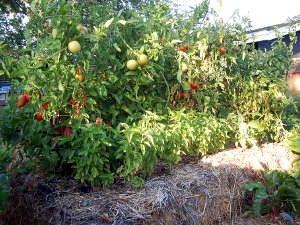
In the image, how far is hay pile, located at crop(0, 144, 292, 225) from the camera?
57.4 inches

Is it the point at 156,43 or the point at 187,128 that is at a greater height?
the point at 156,43

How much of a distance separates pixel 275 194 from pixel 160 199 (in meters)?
1.10

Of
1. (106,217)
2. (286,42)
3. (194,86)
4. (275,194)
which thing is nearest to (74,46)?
(106,217)

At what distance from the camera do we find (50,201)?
1550mm

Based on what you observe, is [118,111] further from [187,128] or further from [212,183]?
[212,183]

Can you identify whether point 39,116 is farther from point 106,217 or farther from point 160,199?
point 160,199

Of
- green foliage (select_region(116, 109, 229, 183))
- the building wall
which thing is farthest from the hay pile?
the building wall

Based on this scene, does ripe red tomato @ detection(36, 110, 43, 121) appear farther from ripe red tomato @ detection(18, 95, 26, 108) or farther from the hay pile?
the hay pile

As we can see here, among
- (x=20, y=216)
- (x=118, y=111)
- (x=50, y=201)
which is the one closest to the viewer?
(x=20, y=216)

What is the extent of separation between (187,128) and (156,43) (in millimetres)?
748

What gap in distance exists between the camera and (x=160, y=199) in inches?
63.2

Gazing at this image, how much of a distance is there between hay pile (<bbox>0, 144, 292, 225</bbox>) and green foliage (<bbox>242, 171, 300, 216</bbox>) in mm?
168

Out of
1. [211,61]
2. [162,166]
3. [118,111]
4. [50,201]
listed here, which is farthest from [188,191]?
[211,61]

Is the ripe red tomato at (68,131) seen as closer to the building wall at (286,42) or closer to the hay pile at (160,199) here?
the hay pile at (160,199)
